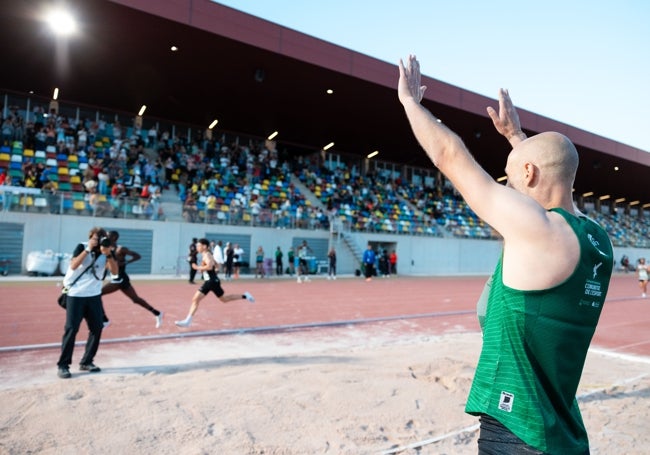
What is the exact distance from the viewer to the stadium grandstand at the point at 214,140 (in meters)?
19.1

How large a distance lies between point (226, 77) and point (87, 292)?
1886 cm

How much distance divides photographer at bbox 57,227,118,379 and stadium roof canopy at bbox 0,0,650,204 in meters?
13.4

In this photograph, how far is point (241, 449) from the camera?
12.7 feet

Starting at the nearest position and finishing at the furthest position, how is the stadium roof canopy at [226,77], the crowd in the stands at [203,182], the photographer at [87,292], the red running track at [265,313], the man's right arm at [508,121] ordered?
the man's right arm at [508,121] → the photographer at [87,292] → the red running track at [265,313] → the stadium roof canopy at [226,77] → the crowd in the stands at [203,182]

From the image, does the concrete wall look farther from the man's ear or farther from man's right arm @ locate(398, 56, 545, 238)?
the man's ear

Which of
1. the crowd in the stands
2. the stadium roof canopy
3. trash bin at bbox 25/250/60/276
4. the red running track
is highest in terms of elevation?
the stadium roof canopy

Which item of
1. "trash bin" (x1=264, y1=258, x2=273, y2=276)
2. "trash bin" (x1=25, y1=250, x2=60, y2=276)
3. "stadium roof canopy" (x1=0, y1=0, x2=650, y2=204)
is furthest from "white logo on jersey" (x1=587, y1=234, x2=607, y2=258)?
"trash bin" (x1=264, y1=258, x2=273, y2=276)

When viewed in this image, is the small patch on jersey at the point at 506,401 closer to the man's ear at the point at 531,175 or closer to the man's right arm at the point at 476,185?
the man's right arm at the point at 476,185

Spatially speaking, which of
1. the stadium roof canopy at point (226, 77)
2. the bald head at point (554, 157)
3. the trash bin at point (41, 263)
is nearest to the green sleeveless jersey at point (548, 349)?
the bald head at point (554, 157)

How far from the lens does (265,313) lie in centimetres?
1182

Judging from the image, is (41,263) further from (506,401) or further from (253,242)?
(506,401)

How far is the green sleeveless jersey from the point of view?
1598mm

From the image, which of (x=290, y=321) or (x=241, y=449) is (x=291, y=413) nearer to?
(x=241, y=449)

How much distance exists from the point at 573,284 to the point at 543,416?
0.47m
